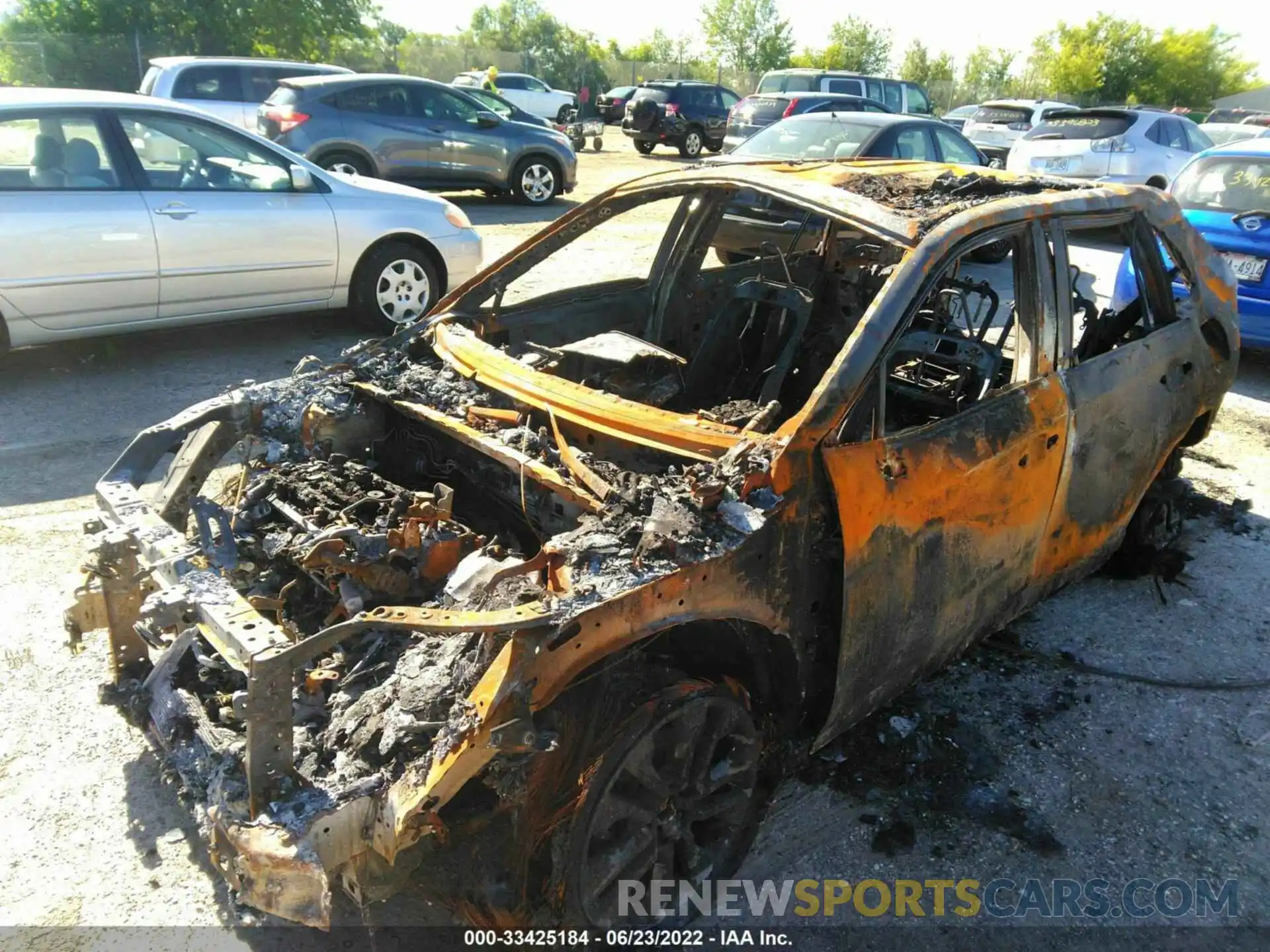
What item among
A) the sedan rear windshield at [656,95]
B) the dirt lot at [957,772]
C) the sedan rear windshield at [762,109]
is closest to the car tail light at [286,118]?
the sedan rear windshield at [762,109]

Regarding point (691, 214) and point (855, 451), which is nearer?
point (855, 451)

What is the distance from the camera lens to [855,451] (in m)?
2.53

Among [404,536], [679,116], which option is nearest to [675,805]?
[404,536]

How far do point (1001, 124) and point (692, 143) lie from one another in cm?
678

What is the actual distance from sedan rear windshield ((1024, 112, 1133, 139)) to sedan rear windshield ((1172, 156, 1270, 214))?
567 centimetres

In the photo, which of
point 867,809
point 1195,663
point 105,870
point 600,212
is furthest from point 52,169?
point 1195,663

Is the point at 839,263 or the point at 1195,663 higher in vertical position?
the point at 839,263

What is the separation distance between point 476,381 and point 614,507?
3.72ft

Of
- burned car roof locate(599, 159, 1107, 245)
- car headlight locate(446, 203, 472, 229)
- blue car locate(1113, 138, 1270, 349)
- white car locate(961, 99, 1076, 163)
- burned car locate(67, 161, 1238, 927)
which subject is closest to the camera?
burned car locate(67, 161, 1238, 927)

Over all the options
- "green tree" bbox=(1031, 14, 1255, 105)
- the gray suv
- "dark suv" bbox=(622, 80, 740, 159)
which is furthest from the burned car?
"green tree" bbox=(1031, 14, 1255, 105)

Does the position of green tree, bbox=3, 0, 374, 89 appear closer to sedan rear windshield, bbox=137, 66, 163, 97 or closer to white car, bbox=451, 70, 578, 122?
white car, bbox=451, 70, 578, 122

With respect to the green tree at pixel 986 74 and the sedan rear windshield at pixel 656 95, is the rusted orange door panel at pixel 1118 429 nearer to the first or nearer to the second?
the sedan rear windshield at pixel 656 95

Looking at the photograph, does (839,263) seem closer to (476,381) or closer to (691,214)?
(691,214)

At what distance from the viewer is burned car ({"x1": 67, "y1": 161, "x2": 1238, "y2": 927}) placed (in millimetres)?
2043
